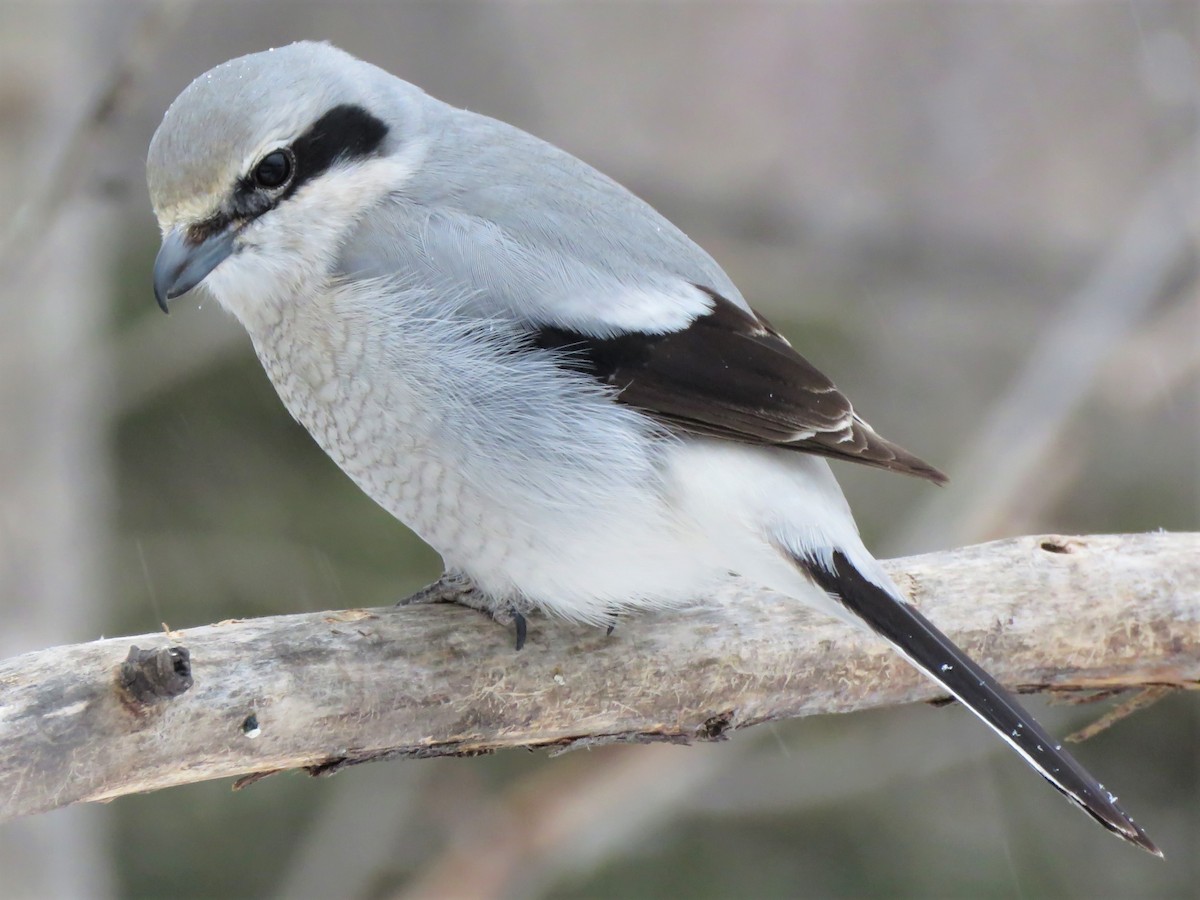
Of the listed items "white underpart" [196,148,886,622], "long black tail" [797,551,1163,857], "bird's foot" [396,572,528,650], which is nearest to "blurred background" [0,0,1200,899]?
"white underpart" [196,148,886,622]

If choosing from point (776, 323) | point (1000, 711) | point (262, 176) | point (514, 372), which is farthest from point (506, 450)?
point (776, 323)

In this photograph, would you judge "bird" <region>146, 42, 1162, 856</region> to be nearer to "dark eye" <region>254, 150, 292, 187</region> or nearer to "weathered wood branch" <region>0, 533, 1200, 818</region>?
"dark eye" <region>254, 150, 292, 187</region>

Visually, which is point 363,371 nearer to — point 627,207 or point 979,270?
point 627,207

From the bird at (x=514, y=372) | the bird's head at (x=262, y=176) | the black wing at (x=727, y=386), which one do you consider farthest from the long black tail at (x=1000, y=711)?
the bird's head at (x=262, y=176)

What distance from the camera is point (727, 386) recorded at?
2.03 meters

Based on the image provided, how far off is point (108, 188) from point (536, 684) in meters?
1.40

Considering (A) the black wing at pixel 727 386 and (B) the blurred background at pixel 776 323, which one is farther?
(B) the blurred background at pixel 776 323

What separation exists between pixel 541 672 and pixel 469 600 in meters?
0.19

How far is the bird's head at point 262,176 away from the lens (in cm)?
198

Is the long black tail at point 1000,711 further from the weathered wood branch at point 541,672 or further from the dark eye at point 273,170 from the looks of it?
the dark eye at point 273,170

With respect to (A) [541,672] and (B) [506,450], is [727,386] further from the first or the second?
(A) [541,672]

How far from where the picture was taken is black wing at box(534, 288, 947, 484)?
202cm

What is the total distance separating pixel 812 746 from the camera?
192 inches

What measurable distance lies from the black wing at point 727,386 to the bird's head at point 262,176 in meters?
0.42
